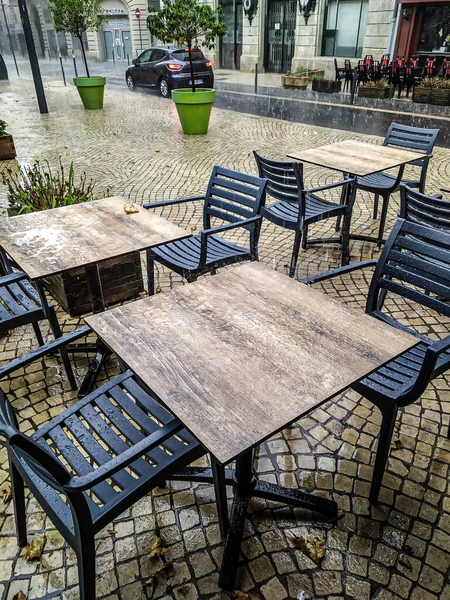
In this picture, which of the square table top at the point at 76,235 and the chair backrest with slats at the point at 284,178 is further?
the chair backrest with slats at the point at 284,178

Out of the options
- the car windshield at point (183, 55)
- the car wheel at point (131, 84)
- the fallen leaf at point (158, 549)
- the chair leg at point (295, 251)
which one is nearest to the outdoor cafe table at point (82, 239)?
the fallen leaf at point (158, 549)

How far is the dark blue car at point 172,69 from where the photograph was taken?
13844 mm

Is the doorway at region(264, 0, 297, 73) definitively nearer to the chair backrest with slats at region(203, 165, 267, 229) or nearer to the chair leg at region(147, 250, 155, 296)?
the chair backrest with slats at region(203, 165, 267, 229)

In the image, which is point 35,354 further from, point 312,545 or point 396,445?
point 396,445

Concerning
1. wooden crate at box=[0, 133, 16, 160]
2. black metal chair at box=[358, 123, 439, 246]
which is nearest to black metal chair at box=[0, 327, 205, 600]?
black metal chair at box=[358, 123, 439, 246]

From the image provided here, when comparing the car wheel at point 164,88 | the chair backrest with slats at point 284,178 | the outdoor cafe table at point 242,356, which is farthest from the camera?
the car wheel at point 164,88

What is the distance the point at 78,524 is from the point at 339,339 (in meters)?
1.23

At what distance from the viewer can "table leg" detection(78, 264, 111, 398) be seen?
3.05 metres

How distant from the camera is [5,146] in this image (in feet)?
27.6

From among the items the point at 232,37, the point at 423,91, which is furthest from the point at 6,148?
the point at 232,37

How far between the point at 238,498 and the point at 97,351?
1588 mm

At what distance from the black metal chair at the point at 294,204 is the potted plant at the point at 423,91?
10.5 metres

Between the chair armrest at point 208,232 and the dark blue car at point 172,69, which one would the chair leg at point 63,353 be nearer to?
the chair armrest at point 208,232


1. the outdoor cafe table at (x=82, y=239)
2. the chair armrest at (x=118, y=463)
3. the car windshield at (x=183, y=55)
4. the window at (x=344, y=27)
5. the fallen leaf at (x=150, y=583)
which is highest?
the window at (x=344, y=27)
